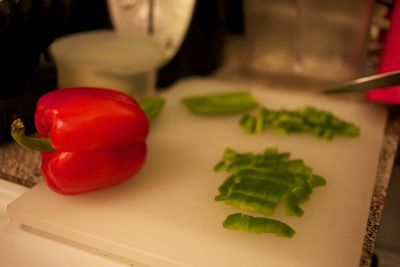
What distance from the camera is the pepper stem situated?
1.73ft

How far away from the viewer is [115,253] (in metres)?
0.52

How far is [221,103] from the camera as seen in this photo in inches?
33.7

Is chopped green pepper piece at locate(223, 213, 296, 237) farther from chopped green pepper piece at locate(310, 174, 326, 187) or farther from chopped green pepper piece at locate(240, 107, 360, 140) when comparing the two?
chopped green pepper piece at locate(240, 107, 360, 140)

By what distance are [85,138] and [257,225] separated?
23 cm

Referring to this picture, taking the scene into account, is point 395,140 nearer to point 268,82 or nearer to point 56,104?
point 268,82

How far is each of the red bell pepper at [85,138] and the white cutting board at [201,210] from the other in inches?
1.5

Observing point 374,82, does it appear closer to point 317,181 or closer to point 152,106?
point 317,181

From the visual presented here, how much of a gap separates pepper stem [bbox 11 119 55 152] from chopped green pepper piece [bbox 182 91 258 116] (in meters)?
0.33

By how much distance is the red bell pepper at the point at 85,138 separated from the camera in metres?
0.54

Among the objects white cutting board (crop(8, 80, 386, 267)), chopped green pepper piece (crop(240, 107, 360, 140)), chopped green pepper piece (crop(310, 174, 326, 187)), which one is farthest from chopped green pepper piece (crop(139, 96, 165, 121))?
chopped green pepper piece (crop(310, 174, 326, 187))

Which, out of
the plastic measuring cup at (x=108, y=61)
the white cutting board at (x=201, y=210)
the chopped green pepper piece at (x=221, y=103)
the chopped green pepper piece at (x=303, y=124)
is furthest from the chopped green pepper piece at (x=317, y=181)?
the plastic measuring cup at (x=108, y=61)

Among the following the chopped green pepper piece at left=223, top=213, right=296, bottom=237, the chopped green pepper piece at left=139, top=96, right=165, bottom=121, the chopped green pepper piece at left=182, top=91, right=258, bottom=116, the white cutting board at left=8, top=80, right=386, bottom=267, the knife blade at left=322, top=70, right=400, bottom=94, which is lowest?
the white cutting board at left=8, top=80, right=386, bottom=267

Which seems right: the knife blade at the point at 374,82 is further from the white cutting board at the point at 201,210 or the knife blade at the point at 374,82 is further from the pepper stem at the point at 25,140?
the pepper stem at the point at 25,140

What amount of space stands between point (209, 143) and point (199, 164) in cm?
7
